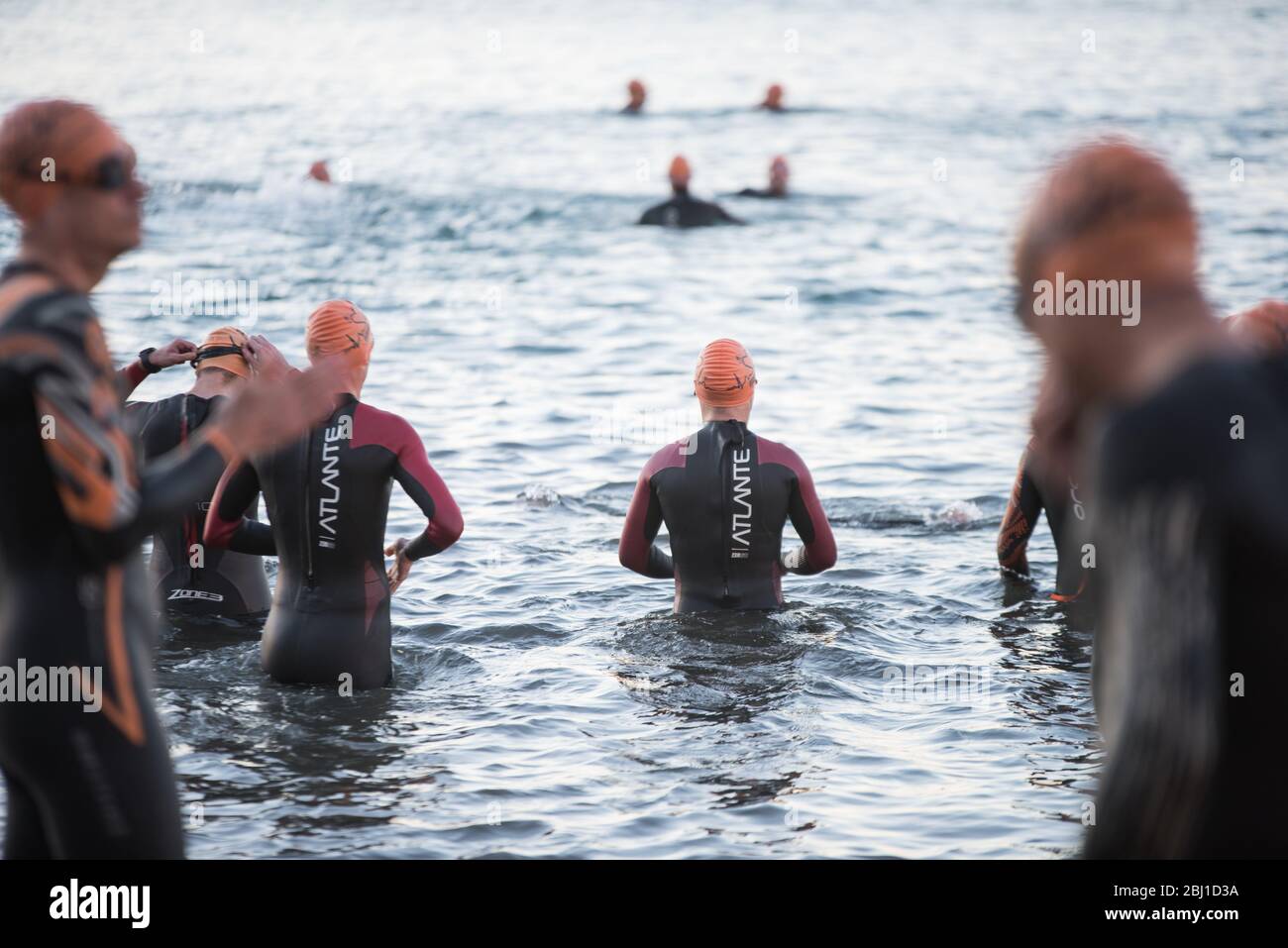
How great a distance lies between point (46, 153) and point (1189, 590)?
264cm

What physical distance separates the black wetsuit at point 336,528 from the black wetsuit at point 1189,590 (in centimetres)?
473

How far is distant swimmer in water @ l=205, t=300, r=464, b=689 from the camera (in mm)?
6918

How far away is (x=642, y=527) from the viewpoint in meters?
8.23

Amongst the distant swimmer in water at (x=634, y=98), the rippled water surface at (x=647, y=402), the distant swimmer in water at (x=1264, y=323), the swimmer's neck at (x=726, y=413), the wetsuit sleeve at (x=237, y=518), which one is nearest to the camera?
the distant swimmer in water at (x=1264, y=323)

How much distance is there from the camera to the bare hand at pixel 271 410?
327 centimetres

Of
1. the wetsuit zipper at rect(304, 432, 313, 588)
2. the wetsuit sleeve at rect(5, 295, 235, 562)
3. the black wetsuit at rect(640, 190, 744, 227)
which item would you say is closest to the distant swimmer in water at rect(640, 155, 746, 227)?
the black wetsuit at rect(640, 190, 744, 227)

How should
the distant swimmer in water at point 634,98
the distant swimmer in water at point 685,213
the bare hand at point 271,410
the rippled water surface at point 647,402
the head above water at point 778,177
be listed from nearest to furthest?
the bare hand at point 271,410 < the rippled water surface at point 647,402 < the distant swimmer in water at point 685,213 < the head above water at point 778,177 < the distant swimmer in water at point 634,98

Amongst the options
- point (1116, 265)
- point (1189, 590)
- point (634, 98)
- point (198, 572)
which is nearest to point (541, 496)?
point (198, 572)

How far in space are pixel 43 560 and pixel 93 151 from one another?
95cm

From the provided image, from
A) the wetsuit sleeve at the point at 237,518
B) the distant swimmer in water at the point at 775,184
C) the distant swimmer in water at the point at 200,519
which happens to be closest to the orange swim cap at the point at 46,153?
the wetsuit sleeve at the point at 237,518

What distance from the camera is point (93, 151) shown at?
335 centimetres

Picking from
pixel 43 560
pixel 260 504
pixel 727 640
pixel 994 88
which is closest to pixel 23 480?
pixel 43 560

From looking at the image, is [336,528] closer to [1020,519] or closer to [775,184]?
[1020,519]

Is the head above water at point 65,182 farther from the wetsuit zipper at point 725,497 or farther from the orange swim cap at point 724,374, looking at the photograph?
the wetsuit zipper at point 725,497
